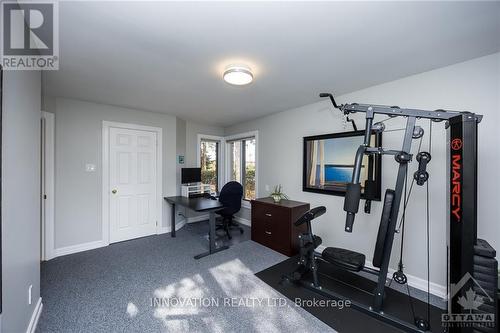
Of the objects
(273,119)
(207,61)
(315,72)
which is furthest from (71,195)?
(315,72)

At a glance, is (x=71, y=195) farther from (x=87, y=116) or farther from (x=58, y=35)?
(x=58, y=35)

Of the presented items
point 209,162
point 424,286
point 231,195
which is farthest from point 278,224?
point 209,162

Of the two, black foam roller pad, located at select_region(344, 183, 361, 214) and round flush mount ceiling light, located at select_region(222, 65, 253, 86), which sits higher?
round flush mount ceiling light, located at select_region(222, 65, 253, 86)

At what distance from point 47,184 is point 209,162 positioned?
9.89 feet

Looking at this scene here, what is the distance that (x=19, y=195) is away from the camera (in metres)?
1.34

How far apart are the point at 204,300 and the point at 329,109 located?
9.88ft

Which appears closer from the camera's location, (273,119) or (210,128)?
(273,119)

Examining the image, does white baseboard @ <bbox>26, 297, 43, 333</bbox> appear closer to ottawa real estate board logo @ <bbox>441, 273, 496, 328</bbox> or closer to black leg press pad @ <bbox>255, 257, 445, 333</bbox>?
black leg press pad @ <bbox>255, 257, 445, 333</bbox>

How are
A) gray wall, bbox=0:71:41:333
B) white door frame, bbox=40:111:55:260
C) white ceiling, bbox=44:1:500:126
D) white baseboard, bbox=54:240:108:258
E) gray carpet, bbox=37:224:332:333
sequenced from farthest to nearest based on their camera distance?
1. white baseboard, bbox=54:240:108:258
2. white door frame, bbox=40:111:55:260
3. gray carpet, bbox=37:224:332:333
4. white ceiling, bbox=44:1:500:126
5. gray wall, bbox=0:71:41:333

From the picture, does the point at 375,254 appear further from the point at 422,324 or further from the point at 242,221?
the point at 242,221

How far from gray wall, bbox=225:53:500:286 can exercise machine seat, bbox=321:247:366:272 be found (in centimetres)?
75

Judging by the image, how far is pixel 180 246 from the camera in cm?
343

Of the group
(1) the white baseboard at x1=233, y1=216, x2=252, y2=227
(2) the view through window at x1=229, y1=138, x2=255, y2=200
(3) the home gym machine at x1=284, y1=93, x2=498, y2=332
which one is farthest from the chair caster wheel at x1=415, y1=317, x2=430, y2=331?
(2) the view through window at x1=229, y1=138, x2=255, y2=200

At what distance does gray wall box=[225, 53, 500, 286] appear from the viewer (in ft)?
6.20
